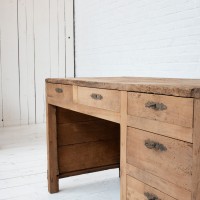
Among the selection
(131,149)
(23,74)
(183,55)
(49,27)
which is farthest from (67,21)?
(131,149)

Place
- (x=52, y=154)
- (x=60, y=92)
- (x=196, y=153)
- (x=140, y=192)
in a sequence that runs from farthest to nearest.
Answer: (x=52, y=154) → (x=60, y=92) → (x=140, y=192) → (x=196, y=153)

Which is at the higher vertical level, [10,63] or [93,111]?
[10,63]

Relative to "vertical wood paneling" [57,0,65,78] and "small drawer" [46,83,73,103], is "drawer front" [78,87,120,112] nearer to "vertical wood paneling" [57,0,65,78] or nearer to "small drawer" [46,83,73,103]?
"small drawer" [46,83,73,103]

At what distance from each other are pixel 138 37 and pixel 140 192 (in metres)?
2.11

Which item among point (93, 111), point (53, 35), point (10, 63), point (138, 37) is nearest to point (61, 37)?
point (53, 35)

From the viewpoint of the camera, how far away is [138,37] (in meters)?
3.11

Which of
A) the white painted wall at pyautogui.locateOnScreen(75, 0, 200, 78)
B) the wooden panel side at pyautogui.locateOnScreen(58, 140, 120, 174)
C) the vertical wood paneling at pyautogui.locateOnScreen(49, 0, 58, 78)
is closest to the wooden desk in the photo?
the wooden panel side at pyautogui.locateOnScreen(58, 140, 120, 174)

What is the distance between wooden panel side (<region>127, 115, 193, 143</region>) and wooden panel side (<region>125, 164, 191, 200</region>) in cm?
17

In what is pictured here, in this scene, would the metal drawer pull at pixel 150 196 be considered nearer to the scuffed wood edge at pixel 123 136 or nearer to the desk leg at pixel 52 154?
the scuffed wood edge at pixel 123 136

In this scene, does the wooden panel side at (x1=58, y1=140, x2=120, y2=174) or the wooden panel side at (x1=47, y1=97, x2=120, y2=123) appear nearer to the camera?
the wooden panel side at (x1=47, y1=97, x2=120, y2=123)

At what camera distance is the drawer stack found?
101cm

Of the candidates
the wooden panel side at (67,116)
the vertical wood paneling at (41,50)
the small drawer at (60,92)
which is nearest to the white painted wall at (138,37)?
the vertical wood paneling at (41,50)

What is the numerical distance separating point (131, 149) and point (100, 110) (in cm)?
29

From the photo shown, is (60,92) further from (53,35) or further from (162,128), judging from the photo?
(53,35)
